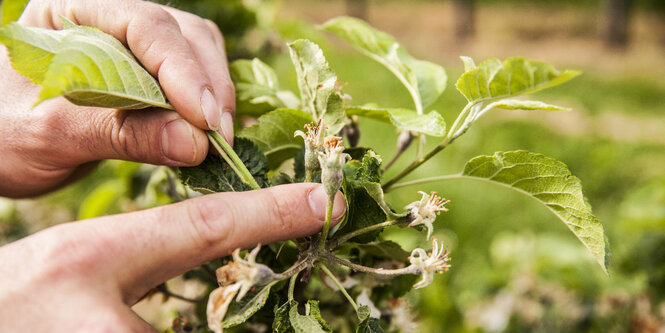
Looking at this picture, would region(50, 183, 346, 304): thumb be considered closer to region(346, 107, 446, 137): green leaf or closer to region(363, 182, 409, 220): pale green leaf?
region(363, 182, 409, 220): pale green leaf

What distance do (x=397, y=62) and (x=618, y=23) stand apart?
9.62 meters

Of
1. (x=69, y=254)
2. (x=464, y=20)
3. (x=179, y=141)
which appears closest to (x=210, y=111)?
(x=179, y=141)

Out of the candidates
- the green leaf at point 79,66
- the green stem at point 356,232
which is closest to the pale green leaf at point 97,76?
the green leaf at point 79,66

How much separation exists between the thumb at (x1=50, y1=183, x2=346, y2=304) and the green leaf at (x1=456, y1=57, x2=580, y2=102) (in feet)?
0.81

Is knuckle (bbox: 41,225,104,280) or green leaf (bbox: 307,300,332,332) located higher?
knuckle (bbox: 41,225,104,280)

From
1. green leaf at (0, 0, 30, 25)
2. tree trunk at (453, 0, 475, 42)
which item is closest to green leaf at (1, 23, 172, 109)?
green leaf at (0, 0, 30, 25)

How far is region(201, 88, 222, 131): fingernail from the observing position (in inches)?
30.1

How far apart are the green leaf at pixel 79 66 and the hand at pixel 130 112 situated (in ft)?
0.22

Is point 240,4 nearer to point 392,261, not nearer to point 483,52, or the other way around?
point 392,261

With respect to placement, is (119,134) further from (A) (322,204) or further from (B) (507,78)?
(B) (507,78)

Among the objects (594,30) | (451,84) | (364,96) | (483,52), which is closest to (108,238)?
(364,96)

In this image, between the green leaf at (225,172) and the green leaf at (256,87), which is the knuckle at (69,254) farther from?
the green leaf at (256,87)

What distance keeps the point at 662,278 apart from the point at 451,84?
4593 millimetres

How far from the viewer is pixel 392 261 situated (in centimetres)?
92
